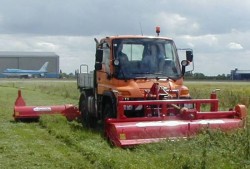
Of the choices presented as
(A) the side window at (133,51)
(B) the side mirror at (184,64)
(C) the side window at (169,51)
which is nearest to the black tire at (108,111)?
(A) the side window at (133,51)

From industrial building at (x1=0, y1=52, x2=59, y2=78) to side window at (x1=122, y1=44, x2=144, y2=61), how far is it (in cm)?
13983

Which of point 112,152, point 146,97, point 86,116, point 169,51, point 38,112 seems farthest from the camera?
point 38,112

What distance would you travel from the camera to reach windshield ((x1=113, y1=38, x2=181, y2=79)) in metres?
12.4

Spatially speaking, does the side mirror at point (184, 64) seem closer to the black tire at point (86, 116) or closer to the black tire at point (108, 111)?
the black tire at point (108, 111)

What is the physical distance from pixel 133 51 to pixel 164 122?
2647 mm

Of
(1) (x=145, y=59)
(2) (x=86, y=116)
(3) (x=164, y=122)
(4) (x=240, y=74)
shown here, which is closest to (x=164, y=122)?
(3) (x=164, y=122)

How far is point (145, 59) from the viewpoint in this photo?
12531 millimetres

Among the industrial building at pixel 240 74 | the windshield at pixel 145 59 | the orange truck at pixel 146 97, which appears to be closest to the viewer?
the orange truck at pixel 146 97

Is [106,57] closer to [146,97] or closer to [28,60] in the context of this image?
[146,97]

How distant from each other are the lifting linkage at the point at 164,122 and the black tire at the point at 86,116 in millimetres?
3055

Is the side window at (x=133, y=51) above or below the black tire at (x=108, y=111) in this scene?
above

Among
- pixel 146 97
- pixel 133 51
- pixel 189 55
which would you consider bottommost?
pixel 146 97

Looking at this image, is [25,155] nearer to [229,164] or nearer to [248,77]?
[229,164]

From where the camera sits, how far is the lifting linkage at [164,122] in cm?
1026
